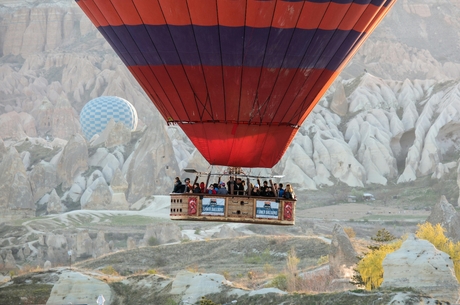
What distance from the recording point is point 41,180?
291 ft

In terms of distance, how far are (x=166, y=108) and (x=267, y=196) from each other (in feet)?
9.79

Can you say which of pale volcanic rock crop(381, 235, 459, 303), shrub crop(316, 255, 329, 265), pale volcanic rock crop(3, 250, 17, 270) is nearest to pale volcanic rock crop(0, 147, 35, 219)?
pale volcanic rock crop(3, 250, 17, 270)

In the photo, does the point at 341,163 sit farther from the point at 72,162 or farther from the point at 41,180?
the point at 41,180

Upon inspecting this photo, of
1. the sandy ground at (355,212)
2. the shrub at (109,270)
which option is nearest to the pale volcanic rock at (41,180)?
the sandy ground at (355,212)

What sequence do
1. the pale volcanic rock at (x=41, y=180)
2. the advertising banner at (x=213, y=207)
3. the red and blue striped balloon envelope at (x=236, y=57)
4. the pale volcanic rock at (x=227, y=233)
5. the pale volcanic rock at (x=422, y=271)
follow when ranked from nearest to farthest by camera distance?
the advertising banner at (x=213, y=207), the red and blue striped balloon envelope at (x=236, y=57), the pale volcanic rock at (x=422, y=271), the pale volcanic rock at (x=227, y=233), the pale volcanic rock at (x=41, y=180)

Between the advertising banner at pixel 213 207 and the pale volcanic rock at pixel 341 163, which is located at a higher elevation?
the pale volcanic rock at pixel 341 163

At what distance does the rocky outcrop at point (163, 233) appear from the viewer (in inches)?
2648

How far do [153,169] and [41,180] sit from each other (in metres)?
8.30

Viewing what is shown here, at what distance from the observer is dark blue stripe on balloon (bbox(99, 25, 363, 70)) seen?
24.3 metres

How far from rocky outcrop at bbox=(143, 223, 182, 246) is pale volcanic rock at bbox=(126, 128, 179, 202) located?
1574 centimetres

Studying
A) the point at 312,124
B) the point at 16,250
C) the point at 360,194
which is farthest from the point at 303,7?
the point at 312,124

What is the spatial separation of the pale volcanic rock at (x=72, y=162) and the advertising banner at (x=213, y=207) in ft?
216

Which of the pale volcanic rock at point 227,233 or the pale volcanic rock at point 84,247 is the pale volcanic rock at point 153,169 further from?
the pale volcanic rock at point 227,233

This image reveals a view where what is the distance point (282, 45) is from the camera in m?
24.5
